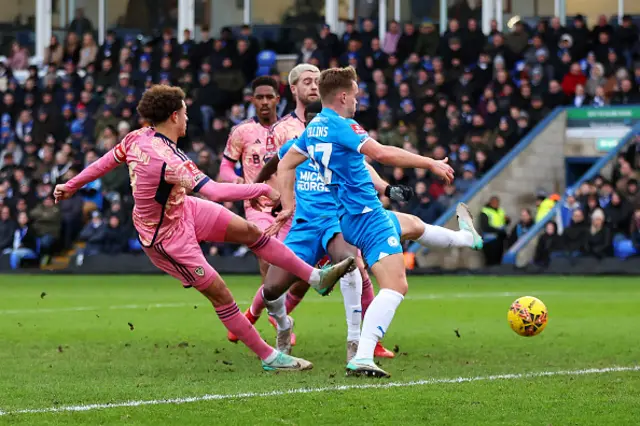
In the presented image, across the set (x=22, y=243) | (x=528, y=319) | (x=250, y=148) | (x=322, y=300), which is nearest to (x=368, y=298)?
(x=528, y=319)

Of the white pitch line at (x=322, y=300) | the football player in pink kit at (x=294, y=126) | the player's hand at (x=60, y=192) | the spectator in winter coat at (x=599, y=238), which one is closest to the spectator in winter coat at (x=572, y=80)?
the spectator in winter coat at (x=599, y=238)

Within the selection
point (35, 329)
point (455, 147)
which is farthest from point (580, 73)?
point (35, 329)

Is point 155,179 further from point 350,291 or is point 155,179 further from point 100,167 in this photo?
point 350,291

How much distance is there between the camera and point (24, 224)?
88.9 feet

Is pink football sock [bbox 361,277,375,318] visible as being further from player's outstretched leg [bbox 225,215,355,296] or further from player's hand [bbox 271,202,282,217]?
player's outstretched leg [bbox 225,215,355,296]

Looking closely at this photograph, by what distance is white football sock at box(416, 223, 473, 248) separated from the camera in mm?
9961

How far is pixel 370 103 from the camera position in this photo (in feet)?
90.5

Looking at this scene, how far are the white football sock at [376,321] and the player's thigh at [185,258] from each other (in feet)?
3.87

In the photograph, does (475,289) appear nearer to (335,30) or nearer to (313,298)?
(313,298)

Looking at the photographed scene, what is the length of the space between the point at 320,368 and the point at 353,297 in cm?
72

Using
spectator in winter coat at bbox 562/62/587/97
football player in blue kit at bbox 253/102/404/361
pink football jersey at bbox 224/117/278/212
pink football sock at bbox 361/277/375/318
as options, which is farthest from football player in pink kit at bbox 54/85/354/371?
spectator in winter coat at bbox 562/62/587/97

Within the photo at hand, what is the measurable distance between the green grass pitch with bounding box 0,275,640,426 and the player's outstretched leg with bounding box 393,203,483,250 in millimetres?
941

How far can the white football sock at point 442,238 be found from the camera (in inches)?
392

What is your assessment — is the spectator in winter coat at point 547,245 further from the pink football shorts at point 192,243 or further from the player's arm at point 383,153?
the player's arm at point 383,153
